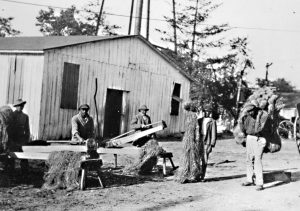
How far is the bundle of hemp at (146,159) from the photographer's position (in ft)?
32.7

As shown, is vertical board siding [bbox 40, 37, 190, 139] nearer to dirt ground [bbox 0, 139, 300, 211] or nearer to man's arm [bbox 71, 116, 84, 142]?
dirt ground [bbox 0, 139, 300, 211]

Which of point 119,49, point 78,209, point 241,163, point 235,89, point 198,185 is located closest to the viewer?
point 78,209

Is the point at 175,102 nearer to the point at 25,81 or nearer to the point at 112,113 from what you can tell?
the point at 112,113

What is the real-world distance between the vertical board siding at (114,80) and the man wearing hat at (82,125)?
20.7ft

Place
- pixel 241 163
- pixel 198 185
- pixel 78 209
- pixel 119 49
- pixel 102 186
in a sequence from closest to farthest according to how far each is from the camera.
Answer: pixel 78 209 → pixel 102 186 → pixel 198 185 → pixel 241 163 → pixel 119 49

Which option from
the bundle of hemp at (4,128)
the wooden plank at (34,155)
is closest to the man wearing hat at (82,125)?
the wooden plank at (34,155)

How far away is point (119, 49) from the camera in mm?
18469

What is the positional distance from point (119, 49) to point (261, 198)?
1216 cm

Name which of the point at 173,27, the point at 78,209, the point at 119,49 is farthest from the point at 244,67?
the point at 78,209

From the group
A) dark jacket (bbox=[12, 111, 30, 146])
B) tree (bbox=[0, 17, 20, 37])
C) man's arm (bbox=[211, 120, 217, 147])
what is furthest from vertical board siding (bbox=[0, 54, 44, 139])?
tree (bbox=[0, 17, 20, 37])

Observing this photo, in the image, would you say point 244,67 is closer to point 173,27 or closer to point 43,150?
point 173,27

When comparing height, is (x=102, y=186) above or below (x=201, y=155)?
below

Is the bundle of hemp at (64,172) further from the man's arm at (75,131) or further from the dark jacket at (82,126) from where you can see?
the dark jacket at (82,126)

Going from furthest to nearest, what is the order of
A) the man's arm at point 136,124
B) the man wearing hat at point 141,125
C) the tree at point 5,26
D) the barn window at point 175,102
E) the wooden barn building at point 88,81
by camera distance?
the tree at point 5,26
the barn window at point 175,102
the wooden barn building at point 88,81
the man's arm at point 136,124
the man wearing hat at point 141,125
